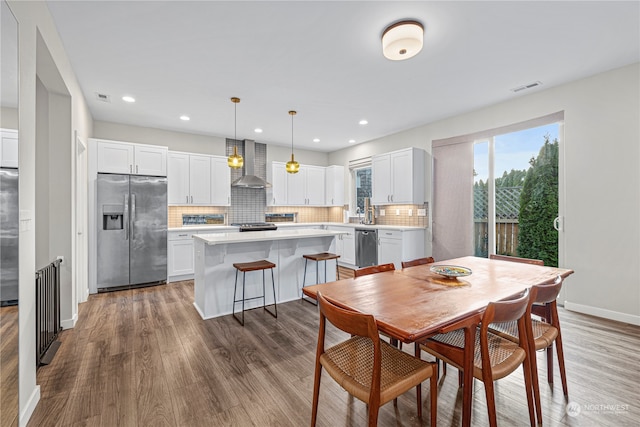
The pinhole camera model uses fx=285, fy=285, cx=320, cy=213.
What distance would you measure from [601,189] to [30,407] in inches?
208

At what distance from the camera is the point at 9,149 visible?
144cm

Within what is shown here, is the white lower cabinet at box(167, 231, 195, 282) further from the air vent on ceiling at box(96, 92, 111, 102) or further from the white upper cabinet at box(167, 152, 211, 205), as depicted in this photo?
the air vent on ceiling at box(96, 92, 111, 102)

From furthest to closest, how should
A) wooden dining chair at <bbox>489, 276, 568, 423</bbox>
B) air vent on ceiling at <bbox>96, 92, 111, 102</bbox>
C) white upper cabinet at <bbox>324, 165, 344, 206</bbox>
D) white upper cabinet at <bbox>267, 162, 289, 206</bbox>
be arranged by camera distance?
white upper cabinet at <bbox>324, 165, 344, 206</bbox> < white upper cabinet at <bbox>267, 162, 289, 206</bbox> < air vent on ceiling at <bbox>96, 92, 111, 102</bbox> < wooden dining chair at <bbox>489, 276, 568, 423</bbox>

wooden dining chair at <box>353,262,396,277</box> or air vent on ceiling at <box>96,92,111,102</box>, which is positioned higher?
air vent on ceiling at <box>96,92,111,102</box>

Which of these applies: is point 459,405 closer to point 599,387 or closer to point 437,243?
point 599,387

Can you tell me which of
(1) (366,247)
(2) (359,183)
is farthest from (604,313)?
(2) (359,183)

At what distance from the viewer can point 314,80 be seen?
3.35m

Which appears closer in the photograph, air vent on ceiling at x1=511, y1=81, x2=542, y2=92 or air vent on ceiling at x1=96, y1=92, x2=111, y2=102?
air vent on ceiling at x1=511, y1=81, x2=542, y2=92

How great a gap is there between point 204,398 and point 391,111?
4203 mm

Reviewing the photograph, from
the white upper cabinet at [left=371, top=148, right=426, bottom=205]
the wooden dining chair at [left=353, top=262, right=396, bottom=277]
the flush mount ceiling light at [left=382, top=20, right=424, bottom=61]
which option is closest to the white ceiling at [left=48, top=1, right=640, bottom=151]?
the flush mount ceiling light at [left=382, top=20, right=424, bottom=61]

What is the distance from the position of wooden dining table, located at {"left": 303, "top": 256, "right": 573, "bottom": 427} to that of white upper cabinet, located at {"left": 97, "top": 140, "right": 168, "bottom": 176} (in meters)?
4.06

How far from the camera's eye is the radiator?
7.22 ft

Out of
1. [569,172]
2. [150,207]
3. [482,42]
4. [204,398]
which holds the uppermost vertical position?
[482,42]

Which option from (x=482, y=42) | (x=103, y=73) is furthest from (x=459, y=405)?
(x=103, y=73)
